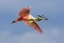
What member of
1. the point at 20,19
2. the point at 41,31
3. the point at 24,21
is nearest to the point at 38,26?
the point at 41,31

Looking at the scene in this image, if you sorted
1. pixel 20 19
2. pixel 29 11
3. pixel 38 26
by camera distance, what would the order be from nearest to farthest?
pixel 20 19 → pixel 29 11 → pixel 38 26

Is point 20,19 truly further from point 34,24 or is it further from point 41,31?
point 41,31

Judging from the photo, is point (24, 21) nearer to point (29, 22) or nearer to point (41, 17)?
point (29, 22)

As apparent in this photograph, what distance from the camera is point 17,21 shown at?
6.07 feet

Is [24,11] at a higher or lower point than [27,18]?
higher

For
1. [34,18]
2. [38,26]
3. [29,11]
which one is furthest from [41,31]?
[29,11]

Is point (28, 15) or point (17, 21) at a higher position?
point (28, 15)

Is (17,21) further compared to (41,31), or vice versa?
(41,31)

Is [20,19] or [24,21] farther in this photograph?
[24,21]

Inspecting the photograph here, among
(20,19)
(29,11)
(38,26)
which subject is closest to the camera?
(20,19)

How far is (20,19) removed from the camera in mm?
1843

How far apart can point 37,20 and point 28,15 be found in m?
0.15

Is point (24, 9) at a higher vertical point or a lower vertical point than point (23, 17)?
higher

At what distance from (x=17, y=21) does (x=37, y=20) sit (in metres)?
0.33
